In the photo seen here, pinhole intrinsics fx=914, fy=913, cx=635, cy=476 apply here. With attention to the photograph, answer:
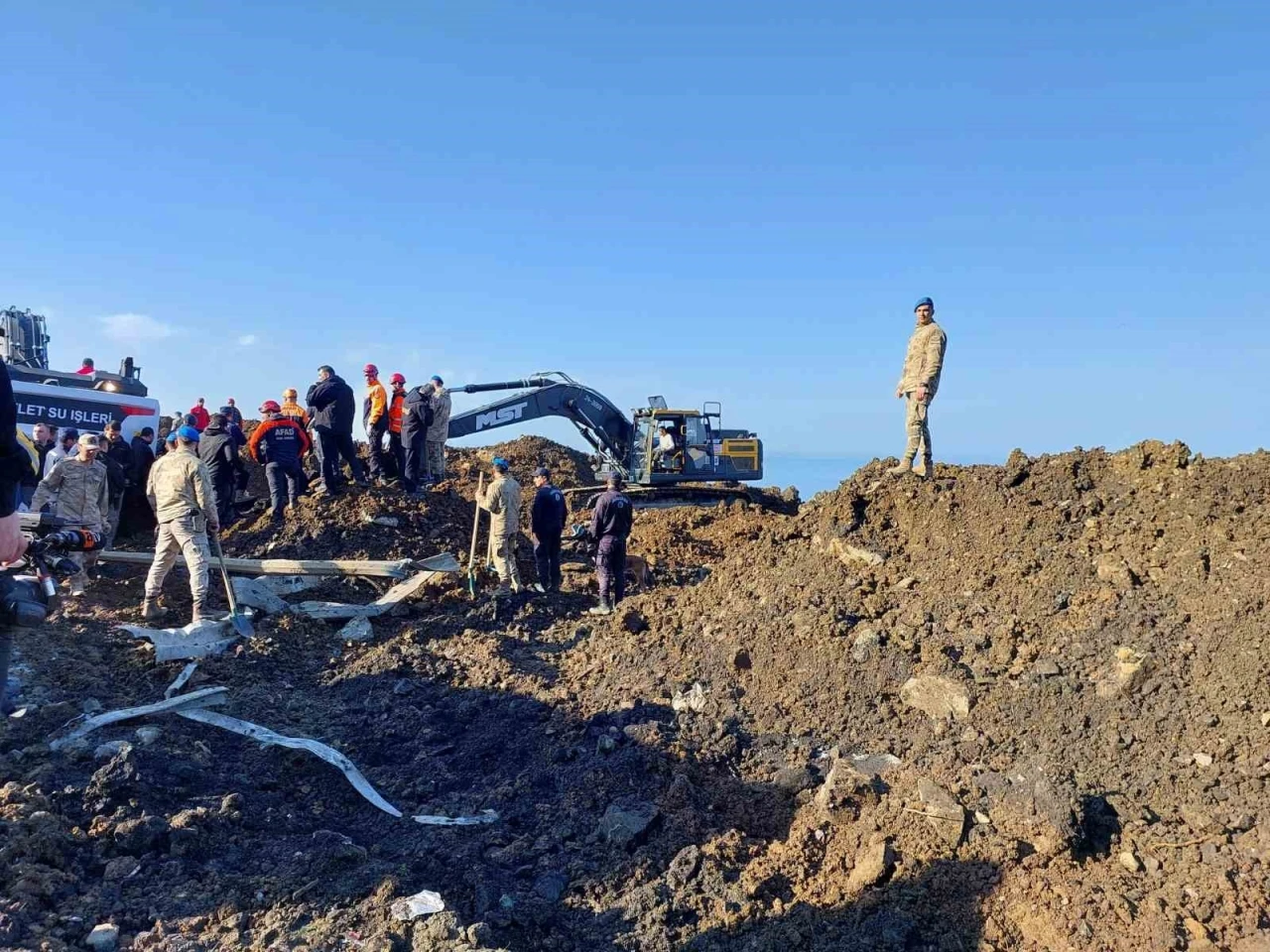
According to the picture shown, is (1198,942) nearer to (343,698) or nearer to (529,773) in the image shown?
(529,773)

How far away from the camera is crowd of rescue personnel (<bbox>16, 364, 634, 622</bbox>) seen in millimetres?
8461

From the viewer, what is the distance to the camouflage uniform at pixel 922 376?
9.24 meters

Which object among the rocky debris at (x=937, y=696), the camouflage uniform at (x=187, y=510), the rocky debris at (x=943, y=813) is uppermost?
the camouflage uniform at (x=187, y=510)

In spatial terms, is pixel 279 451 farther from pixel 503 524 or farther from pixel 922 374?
pixel 922 374

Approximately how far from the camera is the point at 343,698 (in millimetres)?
8039

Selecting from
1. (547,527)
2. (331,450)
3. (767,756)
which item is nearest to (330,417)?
(331,450)

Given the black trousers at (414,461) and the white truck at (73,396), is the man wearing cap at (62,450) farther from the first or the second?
the black trousers at (414,461)

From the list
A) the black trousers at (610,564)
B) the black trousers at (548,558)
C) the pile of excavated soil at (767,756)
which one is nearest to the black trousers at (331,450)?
the pile of excavated soil at (767,756)

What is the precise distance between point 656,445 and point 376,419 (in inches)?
213

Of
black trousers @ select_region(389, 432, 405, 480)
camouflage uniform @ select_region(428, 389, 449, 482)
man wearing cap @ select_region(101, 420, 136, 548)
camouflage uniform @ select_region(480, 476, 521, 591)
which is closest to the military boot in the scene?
man wearing cap @ select_region(101, 420, 136, 548)

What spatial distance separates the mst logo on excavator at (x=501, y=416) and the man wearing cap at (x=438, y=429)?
3.87 ft

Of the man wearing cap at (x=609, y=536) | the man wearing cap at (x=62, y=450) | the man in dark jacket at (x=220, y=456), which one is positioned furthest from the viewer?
the man in dark jacket at (x=220, y=456)

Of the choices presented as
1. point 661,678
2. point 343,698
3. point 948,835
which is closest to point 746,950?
point 948,835

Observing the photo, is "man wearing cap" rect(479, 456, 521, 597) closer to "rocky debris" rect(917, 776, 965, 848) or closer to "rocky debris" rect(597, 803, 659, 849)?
"rocky debris" rect(597, 803, 659, 849)
